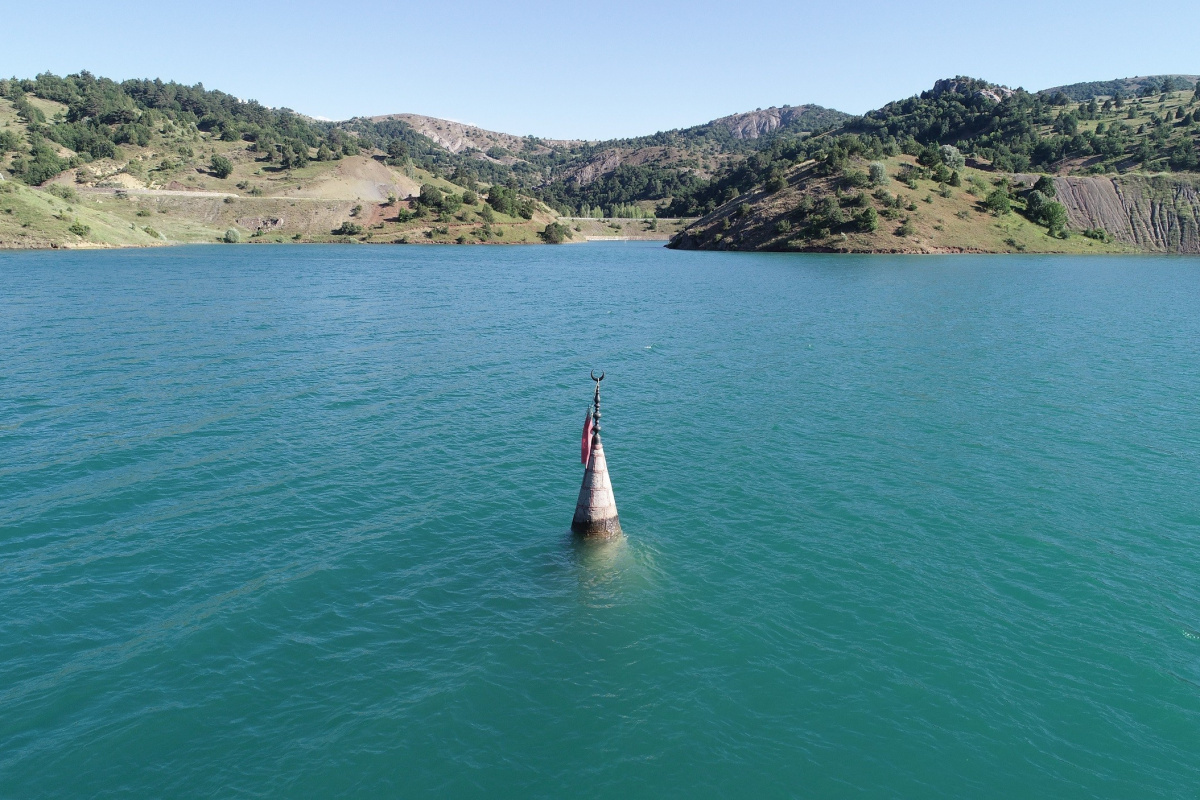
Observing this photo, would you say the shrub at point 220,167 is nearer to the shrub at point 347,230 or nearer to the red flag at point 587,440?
the shrub at point 347,230

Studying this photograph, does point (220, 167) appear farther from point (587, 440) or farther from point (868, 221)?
point (587, 440)

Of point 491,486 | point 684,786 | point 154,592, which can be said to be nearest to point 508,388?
point 491,486

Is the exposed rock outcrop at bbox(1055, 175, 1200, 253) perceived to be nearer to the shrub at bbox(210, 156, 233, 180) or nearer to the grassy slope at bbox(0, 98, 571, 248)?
the grassy slope at bbox(0, 98, 571, 248)

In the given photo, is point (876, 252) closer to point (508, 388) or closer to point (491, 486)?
point (508, 388)

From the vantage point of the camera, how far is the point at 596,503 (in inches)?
926

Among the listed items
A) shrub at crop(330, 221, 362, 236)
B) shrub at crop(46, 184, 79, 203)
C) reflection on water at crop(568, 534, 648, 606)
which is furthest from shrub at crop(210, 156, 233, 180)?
reflection on water at crop(568, 534, 648, 606)

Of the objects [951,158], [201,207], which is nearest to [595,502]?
[951,158]

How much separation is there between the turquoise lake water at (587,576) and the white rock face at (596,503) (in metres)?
1.11

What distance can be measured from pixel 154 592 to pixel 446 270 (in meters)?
97.0

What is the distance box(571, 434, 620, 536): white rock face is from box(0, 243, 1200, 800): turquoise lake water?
111cm

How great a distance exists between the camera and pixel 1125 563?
22.6 metres

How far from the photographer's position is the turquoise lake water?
14602 mm

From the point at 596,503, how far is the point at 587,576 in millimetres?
2753

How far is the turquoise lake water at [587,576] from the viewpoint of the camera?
14602 mm
